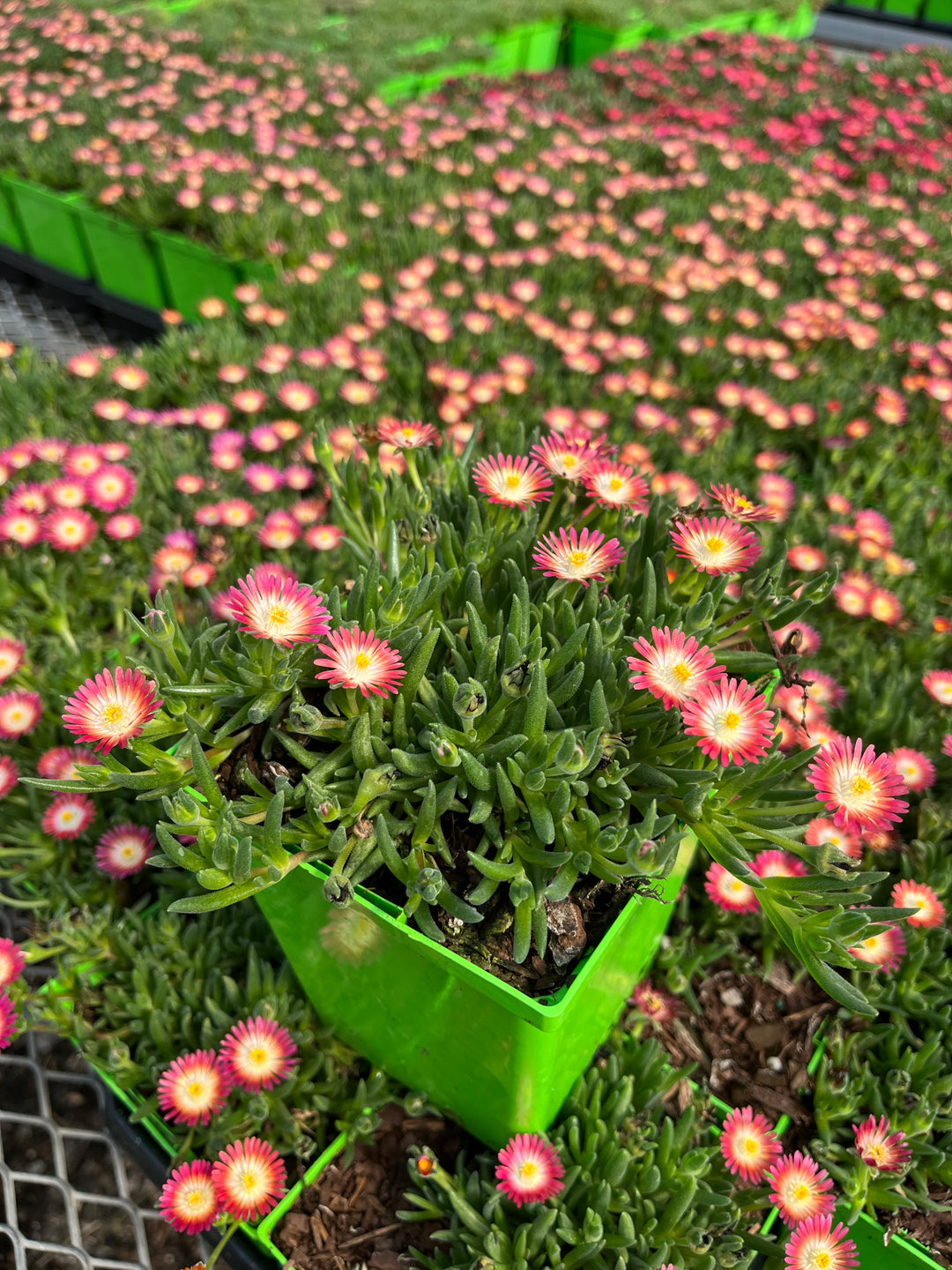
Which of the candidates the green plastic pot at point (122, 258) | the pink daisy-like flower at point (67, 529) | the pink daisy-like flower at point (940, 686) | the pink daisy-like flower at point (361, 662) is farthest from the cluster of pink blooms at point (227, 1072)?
the green plastic pot at point (122, 258)

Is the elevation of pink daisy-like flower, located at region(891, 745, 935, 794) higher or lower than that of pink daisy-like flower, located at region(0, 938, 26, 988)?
lower

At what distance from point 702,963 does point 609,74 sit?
5004 mm

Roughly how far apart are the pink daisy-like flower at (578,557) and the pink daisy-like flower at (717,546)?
0.24 feet

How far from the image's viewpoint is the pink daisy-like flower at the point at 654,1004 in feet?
3.53

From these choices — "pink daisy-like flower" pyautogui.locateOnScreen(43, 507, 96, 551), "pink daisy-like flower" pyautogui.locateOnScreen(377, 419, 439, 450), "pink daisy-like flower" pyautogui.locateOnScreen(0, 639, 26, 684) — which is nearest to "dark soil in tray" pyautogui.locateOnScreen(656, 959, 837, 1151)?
"pink daisy-like flower" pyautogui.locateOnScreen(377, 419, 439, 450)

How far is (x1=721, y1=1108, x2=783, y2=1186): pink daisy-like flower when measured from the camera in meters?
0.90

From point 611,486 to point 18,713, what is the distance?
952mm

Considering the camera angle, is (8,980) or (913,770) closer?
(8,980)

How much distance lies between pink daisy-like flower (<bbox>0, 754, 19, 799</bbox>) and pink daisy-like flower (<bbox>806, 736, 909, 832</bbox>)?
105 cm

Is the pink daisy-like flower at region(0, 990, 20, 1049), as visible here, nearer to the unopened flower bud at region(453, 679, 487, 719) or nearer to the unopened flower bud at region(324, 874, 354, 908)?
the unopened flower bud at region(324, 874, 354, 908)

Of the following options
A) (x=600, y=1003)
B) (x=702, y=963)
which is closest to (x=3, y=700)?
(x=600, y=1003)

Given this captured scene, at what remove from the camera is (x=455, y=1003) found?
771mm

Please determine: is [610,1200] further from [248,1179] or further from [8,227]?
[8,227]

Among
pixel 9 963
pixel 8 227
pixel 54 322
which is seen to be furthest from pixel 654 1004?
pixel 8 227
